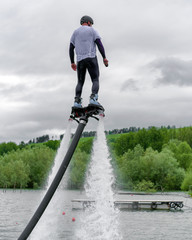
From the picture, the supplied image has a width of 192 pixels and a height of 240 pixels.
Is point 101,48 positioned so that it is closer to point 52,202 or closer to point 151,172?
point 52,202

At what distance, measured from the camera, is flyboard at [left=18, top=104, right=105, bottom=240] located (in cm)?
716

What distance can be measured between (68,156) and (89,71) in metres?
1.69

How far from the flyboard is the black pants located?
0.34 m

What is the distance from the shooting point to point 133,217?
183 feet

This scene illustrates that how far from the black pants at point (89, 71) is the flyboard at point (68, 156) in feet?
1.12

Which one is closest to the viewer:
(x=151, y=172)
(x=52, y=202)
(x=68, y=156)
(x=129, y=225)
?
(x=68, y=156)

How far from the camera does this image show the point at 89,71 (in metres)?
7.71

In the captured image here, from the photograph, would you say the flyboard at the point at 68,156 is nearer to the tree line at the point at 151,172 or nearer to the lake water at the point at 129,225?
Answer: the lake water at the point at 129,225

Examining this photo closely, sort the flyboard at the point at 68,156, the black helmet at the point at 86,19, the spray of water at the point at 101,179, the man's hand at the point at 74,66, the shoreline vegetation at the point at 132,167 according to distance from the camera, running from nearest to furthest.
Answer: the flyboard at the point at 68,156
the black helmet at the point at 86,19
the man's hand at the point at 74,66
the spray of water at the point at 101,179
the shoreline vegetation at the point at 132,167

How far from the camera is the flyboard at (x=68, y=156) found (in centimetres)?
716

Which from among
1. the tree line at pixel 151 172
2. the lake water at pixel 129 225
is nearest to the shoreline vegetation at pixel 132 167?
the tree line at pixel 151 172

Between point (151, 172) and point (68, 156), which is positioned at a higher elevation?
point (68, 156)

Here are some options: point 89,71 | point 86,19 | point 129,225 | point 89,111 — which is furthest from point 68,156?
point 129,225

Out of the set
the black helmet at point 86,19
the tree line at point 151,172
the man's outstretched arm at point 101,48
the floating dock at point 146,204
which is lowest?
the floating dock at point 146,204
